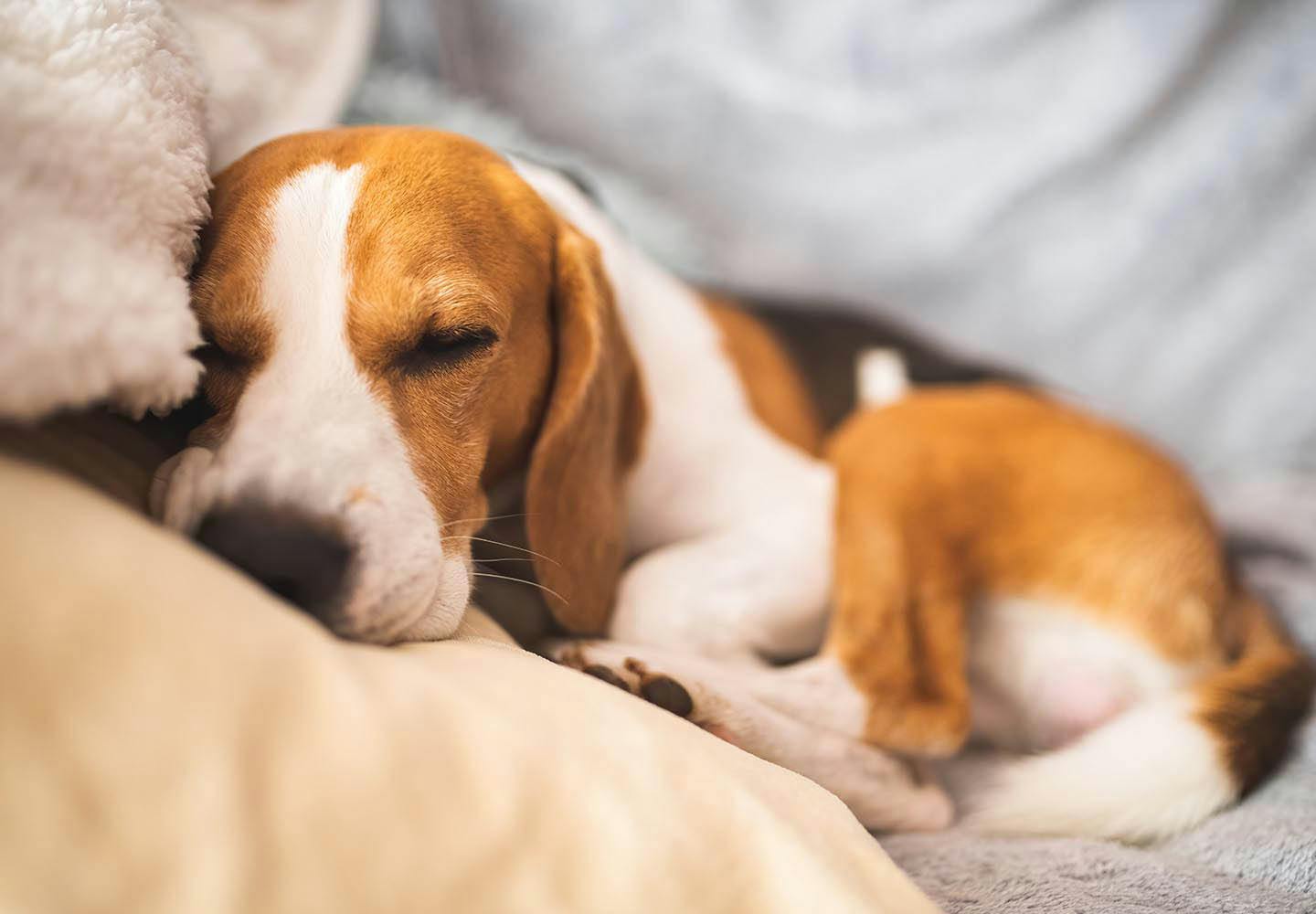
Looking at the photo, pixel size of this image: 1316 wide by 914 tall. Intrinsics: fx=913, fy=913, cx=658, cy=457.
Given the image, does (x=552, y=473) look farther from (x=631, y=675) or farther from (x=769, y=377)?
(x=769, y=377)

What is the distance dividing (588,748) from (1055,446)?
4.46 feet

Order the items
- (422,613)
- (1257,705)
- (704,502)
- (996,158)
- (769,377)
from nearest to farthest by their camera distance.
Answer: (422,613) < (1257,705) < (704,502) < (769,377) < (996,158)

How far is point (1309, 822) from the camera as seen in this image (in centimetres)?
128

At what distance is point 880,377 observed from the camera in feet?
7.74

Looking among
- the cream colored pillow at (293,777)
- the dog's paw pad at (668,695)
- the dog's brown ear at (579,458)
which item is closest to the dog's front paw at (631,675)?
the dog's paw pad at (668,695)

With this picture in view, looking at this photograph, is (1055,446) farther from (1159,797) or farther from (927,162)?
(927,162)

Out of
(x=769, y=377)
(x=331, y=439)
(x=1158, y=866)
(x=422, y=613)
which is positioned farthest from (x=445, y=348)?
(x=1158, y=866)

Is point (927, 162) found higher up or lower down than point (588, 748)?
higher up

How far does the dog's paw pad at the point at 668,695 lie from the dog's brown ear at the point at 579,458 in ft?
0.66

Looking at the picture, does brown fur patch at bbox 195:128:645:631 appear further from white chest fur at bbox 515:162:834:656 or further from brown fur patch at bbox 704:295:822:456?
brown fur patch at bbox 704:295:822:456

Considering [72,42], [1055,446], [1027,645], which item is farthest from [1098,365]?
[72,42]

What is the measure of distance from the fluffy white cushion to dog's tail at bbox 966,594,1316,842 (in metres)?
1.30

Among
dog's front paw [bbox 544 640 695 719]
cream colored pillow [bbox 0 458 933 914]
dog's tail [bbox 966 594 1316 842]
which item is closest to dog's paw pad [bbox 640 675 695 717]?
dog's front paw [bbox 544 640 695 719]

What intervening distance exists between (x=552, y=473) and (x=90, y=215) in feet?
2.17
